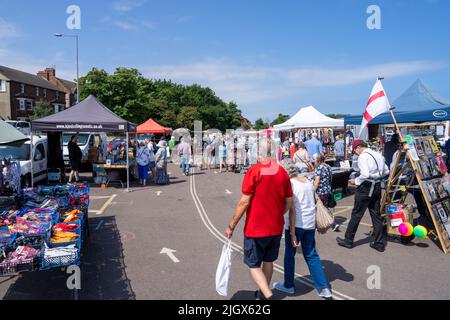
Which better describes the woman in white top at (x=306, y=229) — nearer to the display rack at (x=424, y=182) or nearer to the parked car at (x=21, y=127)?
the display rack at (x=424, y=182)

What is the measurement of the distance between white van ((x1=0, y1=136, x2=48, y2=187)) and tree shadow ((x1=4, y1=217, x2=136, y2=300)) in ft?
→ 22.3

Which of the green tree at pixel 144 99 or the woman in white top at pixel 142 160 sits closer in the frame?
the woman in white top at pixel 142 160

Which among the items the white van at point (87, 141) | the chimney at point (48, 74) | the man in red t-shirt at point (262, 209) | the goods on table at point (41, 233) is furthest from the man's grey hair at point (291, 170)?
the chimney at point (48, 74)

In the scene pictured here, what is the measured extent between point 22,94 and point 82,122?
150 ft

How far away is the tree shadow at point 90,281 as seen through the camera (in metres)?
4.52

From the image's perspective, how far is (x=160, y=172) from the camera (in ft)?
48.8

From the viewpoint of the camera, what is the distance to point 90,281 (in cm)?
492

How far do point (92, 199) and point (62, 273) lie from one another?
6.21 m

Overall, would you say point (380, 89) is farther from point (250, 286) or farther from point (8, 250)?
point (8, 250)

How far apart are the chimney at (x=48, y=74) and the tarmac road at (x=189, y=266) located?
65877 millimetres

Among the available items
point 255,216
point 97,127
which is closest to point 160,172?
point 97,127

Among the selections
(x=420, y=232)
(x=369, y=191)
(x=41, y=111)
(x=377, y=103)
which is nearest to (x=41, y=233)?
(x=369, y=191)

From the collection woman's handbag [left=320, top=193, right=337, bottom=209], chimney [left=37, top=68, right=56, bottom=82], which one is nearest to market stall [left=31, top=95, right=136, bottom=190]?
woman's handbag [left=320, top=193, right=337, bottom=209]

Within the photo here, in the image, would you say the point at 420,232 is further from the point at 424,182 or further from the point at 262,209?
the point at 262,209
